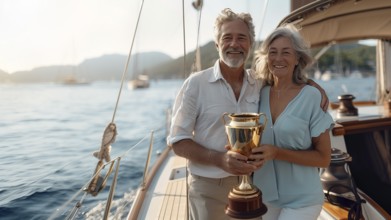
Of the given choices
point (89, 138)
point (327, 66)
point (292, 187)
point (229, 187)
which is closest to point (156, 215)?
point (229, 187)

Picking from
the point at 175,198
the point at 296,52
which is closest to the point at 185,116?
Result: the point at 296,52

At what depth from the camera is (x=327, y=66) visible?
79.6 metres

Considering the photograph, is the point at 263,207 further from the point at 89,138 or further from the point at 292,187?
the point at 89,138

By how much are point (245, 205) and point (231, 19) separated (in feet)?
3.23

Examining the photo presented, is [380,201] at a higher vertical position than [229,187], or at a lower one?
lower

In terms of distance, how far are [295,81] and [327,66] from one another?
A: 84.8 metres

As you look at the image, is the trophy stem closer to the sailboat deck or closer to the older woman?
the older woman

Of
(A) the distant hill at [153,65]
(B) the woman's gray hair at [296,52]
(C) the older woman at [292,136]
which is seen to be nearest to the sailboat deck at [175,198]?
(C) the older woman at [292,136]

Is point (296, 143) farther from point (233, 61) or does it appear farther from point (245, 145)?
point (233, 61)

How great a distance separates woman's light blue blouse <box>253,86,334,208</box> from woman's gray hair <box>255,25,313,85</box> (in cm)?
13

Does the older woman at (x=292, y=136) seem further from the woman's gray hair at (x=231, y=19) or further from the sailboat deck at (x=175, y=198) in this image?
the sailboat deck at (x=175, y=198)

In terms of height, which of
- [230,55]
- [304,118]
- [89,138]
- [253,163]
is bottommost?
[89,138]

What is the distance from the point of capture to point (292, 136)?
172cm

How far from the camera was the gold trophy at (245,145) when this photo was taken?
1501mm
